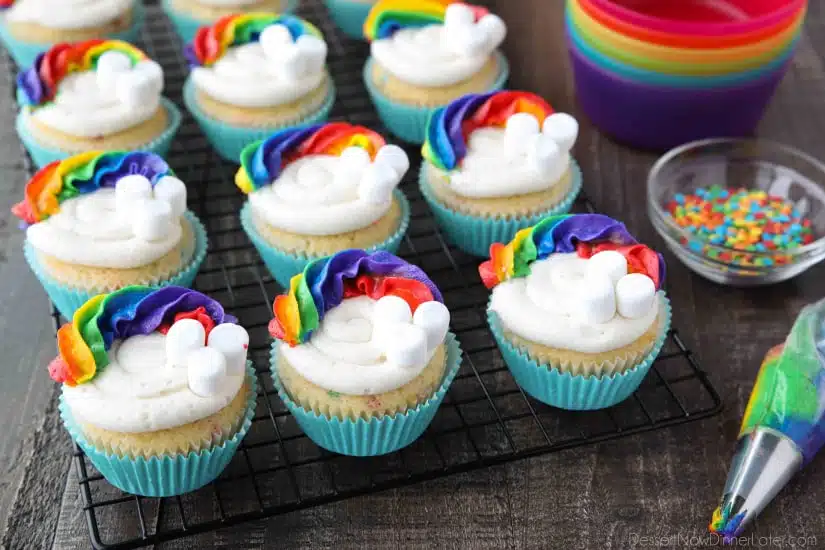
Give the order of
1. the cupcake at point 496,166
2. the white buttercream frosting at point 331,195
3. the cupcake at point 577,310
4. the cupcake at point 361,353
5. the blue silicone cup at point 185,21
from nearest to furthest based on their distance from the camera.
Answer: the cupcake at point 361,353, the cupcake at point 577,310, the white buttercream frosting at point 331,195, the cupcake at point 496,166, the blue silicone cup at point 185,21

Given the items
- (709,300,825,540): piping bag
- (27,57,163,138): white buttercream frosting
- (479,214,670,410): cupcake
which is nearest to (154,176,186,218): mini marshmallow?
(27,57,163,138): white buttercream frosting

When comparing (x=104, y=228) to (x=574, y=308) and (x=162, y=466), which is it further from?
(x=574, y=308)

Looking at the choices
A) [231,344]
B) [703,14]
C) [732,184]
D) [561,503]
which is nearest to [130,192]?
[231,344]

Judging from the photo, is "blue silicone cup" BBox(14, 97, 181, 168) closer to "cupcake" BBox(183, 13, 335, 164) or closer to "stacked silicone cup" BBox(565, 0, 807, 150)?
"cupcake" BBox(183, 13, 335, 164)

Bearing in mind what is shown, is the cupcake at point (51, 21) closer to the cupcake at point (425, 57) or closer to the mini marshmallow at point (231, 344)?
the cupcake at point (425, 57)

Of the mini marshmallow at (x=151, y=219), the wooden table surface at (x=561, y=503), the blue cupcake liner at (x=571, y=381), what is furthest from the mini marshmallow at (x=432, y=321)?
the mini marshmallow at (x=151, y=219)
